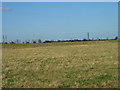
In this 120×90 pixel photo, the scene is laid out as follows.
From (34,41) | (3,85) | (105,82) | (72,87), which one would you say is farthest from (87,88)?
(34,41)

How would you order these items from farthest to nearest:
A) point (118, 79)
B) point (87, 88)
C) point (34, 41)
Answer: point (34, 41) → point (118, 79) → point (87, 88)

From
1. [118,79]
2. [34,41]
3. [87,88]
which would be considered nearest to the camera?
A: [87,88]

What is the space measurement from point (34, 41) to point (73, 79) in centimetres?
8018

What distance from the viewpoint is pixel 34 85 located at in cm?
891

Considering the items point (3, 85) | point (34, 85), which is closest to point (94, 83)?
point (34, 85)

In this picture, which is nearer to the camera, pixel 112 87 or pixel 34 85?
pixel 112 87

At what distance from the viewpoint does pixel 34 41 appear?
3504 inches

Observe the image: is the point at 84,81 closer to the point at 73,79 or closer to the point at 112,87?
the point at 73,79

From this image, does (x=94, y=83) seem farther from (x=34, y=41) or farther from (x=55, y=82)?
(x=34, y=41)

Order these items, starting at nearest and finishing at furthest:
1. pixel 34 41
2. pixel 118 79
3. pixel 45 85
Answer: pixel 45 85
pixel 118 79
pixel 34 41

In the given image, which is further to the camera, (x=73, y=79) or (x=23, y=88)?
(x=73, y=79)

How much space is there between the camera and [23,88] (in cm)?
849

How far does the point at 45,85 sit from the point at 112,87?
285cm

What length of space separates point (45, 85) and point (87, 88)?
6.14 feet
